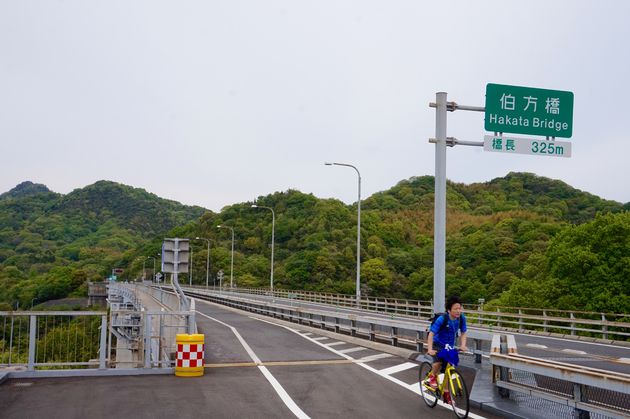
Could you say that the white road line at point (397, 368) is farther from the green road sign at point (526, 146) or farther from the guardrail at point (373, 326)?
the green road sign at point (526, 146)

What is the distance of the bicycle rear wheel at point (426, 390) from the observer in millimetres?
9820

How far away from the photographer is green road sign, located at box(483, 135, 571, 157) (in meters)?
15.4

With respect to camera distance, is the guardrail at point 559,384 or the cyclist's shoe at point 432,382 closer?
the guardrail at point 559,384

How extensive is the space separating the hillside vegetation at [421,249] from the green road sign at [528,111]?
130 ft

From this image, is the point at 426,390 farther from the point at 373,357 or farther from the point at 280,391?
the point at 373,357

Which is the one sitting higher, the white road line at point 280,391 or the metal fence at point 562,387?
the metal fence at point 562,387

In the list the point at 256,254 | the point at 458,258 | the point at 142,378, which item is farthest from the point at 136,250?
the point at 142,378

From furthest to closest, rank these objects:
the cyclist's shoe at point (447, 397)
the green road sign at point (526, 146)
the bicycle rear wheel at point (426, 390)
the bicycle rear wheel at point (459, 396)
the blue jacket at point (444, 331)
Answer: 1. the green road sign at point (526, 146)
2. the bicycle rear wheel at point (426, 390)
3. the blue jacket at point (444, 331)
4. the cyclist's shoe at point (447, 397)
5. the bicycle rear wheel at point (459, 396)

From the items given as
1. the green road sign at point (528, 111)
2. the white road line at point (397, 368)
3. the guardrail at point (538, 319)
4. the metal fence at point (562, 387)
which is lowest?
the guardrail at point (538, 319)

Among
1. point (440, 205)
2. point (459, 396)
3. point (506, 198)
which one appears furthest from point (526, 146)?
point (506, 198)

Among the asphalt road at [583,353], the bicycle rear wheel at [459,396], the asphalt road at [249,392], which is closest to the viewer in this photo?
the bicycle rear wheel at [459,396]

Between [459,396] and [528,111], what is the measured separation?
9.18 meters

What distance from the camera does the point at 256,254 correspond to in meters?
145

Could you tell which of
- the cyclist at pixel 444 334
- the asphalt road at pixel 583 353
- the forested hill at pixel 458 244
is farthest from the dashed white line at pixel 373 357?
the forested hill at pixel 458 244
